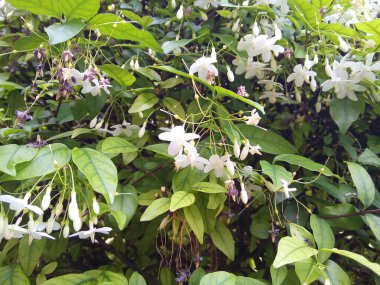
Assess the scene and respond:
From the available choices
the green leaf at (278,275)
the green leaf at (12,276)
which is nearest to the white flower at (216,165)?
the green leaf at (278,275)

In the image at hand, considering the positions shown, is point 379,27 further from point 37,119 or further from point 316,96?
point 37,119

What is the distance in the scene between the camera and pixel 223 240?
38.7 inches

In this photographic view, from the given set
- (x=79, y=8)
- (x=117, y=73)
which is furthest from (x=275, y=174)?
(x=79, y=8)

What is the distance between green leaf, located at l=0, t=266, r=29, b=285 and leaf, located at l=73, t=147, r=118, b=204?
292mm

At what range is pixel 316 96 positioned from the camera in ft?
4.17

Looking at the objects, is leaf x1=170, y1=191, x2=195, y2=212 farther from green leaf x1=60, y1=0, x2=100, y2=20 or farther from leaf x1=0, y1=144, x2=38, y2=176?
green leaf x1=60, y1=0, x2=100, y2=20

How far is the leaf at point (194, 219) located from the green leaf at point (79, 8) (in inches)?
18.1

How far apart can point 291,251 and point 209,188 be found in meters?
0.20

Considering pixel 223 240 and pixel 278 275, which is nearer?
pixel 278 275

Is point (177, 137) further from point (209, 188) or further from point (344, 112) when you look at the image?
point (344, 112)

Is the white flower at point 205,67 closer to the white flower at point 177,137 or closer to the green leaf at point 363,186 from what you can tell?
the white flower at point 177,137

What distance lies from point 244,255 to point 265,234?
0.58ft

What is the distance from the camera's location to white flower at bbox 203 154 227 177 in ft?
2.90

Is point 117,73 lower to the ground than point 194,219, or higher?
higher
